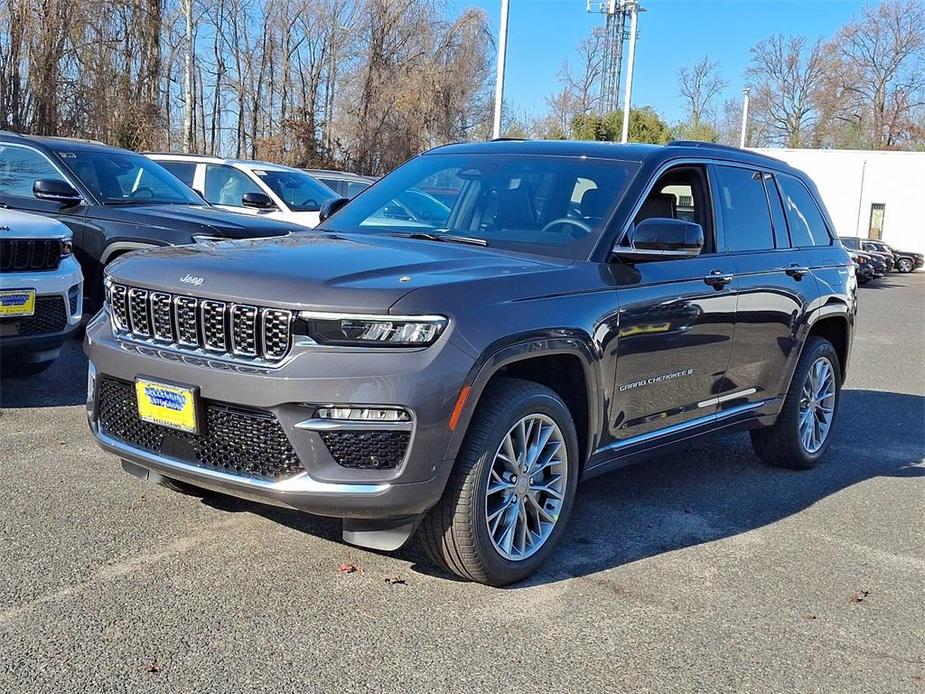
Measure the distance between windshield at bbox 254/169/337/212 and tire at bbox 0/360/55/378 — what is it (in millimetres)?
5516

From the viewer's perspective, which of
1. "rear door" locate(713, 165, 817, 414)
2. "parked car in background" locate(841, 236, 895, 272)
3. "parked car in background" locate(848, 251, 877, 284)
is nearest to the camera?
"rear door" locate(713, 165, 817, 414)

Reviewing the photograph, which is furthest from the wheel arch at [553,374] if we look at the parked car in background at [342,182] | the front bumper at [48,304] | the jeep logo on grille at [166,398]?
the parked car in background at [342,182]

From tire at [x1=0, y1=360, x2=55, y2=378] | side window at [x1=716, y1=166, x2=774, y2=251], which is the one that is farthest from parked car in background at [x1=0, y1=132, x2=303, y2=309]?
side window at [x1=716, y1=166, x2=774, y2=251]

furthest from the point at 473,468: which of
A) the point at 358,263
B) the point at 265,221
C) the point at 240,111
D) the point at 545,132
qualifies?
the point at 545,132

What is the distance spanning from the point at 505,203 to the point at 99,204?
500 cm

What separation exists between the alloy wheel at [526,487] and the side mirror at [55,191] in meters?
5.96

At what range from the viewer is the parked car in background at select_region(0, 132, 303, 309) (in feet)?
27.2

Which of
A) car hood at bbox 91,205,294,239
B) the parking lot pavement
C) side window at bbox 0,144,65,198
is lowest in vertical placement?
the parking lot pavement

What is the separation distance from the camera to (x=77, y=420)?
632 cm

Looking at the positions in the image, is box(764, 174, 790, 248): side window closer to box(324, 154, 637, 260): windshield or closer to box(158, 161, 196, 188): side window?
box(324, 154, 637, 260): windshield

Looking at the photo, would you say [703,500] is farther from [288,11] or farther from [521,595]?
[288,11]

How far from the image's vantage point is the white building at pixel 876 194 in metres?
50.0

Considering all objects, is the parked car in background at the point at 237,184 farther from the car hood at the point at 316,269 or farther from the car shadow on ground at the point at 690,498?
the car hood at the point at 316,269

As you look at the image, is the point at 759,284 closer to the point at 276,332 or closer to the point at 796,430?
the point at 796,430
